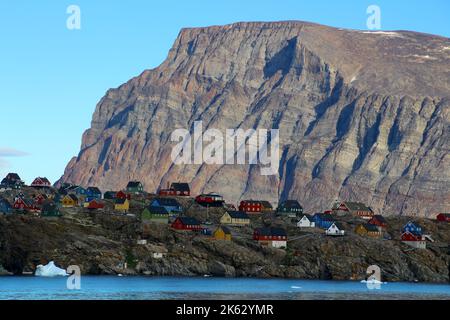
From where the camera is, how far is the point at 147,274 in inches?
6988

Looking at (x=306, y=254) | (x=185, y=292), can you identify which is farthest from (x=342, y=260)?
(x=185, y=292)

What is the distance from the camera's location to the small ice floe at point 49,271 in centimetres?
16143

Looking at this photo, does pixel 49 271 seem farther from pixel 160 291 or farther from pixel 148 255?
pixel 160 291

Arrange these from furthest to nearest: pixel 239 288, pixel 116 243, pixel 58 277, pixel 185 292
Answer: pixel 116 243
pixel 58 277
pixel 239 288
pixel 185 292

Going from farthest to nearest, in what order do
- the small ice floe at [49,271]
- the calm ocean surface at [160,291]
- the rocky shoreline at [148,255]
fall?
the rocky shoreline at [148,255] < the small ice floe at [49,271] < the calm ocean surface at [160,291]

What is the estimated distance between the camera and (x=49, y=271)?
16188cm

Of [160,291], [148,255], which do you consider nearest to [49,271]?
[148,255]

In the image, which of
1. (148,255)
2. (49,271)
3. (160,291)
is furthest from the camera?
(148,255)

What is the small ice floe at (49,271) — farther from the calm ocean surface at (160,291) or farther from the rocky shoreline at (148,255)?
the calm ocean surface at (160,291)

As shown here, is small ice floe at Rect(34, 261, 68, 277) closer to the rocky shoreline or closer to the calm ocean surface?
the rocky shoreline

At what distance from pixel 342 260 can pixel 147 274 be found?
4415 centimetres

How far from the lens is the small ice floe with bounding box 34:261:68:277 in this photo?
16143cm

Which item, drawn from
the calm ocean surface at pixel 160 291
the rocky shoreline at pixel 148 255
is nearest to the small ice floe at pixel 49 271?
the rocky shoreline at pixel 148 255
